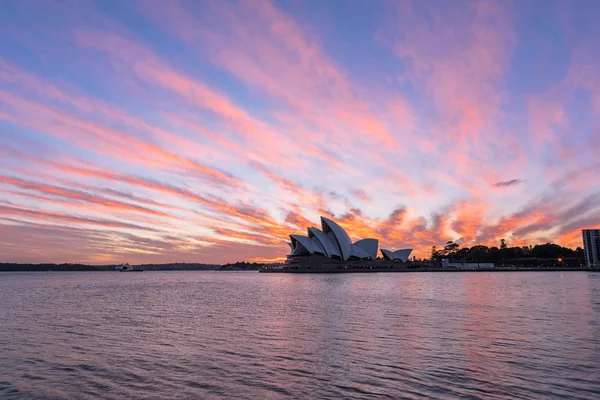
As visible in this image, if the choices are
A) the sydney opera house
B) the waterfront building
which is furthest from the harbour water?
the waterfront building

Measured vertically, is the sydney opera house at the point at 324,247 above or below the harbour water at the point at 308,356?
above

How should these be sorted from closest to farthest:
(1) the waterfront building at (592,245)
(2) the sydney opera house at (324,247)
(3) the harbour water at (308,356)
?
(3) the harbour water at (308,356)
(2) the sydney opera house at (324,247)
(1) the waterfront building at (592,245)

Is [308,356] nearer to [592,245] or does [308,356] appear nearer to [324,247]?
[324,247]

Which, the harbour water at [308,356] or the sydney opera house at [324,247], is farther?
the sydney opera house at [324,247]

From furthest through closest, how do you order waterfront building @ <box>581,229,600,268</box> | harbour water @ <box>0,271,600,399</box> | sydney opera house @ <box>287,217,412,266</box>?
waterfront building @ <box>581,229,600,268</box> < sydney opera house @ <box>287,217,412,266</box> < harbour water @ <box>0,271,600,399</box>

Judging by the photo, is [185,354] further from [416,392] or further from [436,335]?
[436,335]

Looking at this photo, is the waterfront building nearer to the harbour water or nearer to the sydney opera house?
the sydney opera house

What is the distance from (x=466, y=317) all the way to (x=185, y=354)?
18228 mm

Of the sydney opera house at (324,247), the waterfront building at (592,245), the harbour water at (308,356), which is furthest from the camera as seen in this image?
the waterfront building at (592,245)

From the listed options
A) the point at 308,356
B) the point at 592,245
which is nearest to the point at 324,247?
the point at 308,356

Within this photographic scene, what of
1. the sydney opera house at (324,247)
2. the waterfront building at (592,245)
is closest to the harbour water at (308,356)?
the sydney opera house at (324,247)

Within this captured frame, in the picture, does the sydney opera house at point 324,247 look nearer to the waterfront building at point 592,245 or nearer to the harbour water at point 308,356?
the waterfront building at point 592,245

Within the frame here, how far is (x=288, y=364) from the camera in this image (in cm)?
1477

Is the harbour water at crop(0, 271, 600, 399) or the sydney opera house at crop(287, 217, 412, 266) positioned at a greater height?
the sydney opera house at crop(287, 217, 412, 266)
